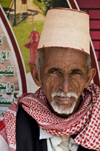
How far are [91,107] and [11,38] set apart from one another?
1413 millimetres

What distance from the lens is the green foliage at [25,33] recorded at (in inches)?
A: 106

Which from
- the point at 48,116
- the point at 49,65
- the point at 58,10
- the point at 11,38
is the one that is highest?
the point at 58,10

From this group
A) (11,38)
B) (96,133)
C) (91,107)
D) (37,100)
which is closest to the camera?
(96,133)

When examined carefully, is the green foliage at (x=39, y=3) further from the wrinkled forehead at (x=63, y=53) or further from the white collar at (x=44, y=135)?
the white collar at (x=44, y=135)

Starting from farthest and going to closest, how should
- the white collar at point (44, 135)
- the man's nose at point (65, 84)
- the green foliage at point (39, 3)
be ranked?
the green foliage at point (39, 3)
the white collar at point (44, 135)
the man's nose at point (65, 84)

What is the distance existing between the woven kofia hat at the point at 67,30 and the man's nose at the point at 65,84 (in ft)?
0.80

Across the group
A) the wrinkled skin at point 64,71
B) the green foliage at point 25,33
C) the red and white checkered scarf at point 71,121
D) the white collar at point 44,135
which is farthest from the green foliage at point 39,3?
A: the white collar at point 44,135

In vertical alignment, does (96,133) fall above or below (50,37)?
below

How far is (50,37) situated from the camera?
1.76 m

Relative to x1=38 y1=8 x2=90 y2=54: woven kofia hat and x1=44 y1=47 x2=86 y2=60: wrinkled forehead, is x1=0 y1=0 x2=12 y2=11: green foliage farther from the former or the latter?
x1=44 y1=47 x2=86 y2=60: wrinkled forehead

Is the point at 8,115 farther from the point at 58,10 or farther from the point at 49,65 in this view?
the point at 58,10

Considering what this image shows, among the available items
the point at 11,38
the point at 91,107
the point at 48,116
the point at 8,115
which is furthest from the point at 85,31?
the point at 11,38

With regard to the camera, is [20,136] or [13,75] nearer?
[20,136]

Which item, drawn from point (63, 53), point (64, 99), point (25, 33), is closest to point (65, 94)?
point (64, 99)
